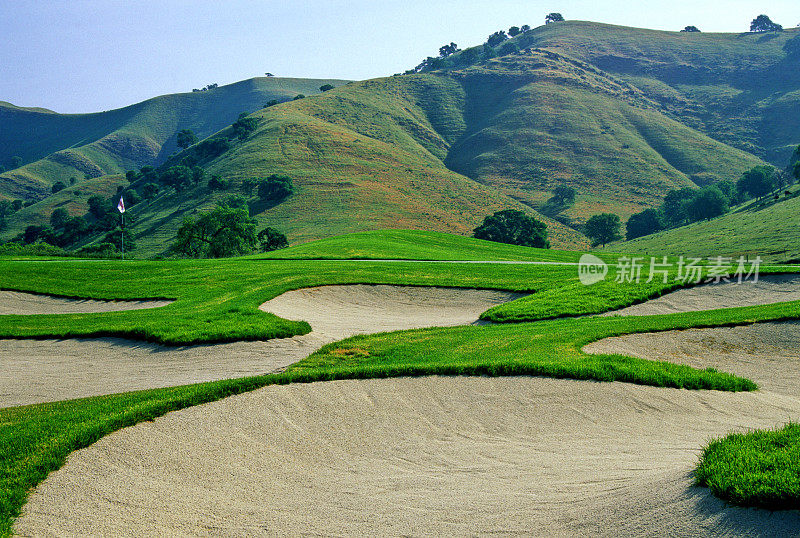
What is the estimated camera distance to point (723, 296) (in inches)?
901

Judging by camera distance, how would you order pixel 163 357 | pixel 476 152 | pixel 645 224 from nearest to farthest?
pixel 163 357 < pixel 645 224 < pixel 476 152

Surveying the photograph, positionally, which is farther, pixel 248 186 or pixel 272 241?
pixel 248 186

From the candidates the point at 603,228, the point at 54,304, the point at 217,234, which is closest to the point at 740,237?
the point at 603,228

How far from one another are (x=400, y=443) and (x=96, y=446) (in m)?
4.54

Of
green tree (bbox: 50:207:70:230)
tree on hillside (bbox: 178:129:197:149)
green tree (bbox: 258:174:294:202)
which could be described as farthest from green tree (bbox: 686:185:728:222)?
tree on hillside (bbox: 178:129:197:149)

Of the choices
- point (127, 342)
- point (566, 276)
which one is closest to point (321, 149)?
point (566, 276)

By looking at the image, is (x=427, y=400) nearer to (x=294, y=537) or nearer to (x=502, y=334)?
(x=294, y=537)

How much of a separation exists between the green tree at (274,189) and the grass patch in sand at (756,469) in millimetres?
105148

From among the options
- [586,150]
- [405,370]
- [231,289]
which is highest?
[586,150]

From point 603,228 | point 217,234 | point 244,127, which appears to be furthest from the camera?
point 244,127

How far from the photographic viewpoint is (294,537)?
633 cm

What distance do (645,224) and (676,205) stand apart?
11.2 metres

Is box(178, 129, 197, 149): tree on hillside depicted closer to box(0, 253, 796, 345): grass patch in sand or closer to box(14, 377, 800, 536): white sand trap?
box(0, 253, 796, 345): grass patch in sand

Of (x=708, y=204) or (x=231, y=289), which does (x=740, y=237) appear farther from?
(x=231, y=289)
